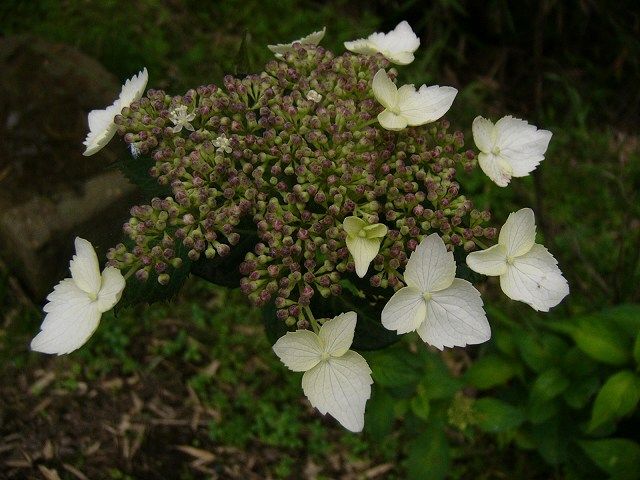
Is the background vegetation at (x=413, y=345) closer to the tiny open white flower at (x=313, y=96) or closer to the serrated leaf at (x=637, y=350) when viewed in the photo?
the serrated leaf at (x=637, y=350)

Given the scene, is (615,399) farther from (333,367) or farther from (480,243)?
(333,367)

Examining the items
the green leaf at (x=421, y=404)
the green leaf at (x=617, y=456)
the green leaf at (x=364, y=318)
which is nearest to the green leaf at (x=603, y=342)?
the green leaf at (x=617, y=456)

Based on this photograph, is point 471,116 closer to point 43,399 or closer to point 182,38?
point 182,38

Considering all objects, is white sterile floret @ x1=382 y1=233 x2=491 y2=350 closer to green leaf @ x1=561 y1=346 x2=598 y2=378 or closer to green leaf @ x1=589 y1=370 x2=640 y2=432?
green leaf @ x1=589 y1=370 x2=640 y2=432

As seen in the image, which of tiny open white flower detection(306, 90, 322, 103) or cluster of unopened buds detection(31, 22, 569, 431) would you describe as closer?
cluster of unopened buds detection(31, 22, 569, 431)

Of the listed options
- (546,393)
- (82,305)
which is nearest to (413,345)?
(546,393)

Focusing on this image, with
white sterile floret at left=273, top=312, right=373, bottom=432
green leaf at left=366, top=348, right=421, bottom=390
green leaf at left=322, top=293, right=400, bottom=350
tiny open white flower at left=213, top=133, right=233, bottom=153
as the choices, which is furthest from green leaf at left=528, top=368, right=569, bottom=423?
tiny open white flower at left=213, top=133, right=233, bottom=153

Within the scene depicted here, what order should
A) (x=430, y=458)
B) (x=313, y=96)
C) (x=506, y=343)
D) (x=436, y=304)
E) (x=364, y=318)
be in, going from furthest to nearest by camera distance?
(x=506, y=343) → (x=430, y=458) → (x=364, y=318) → (x=313, y=96) → (x=436, y=304)
